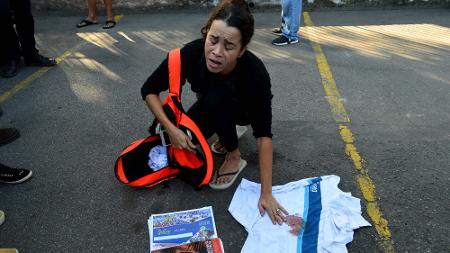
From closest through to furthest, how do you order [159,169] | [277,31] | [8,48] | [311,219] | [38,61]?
[311,219] → [159,169] → [8,48] → [38,61] → [277,31]

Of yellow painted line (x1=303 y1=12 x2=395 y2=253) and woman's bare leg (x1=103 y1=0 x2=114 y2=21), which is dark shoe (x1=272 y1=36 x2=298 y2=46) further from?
woman's bare leg (x1=103 y1=0 x2=114 y2=21)

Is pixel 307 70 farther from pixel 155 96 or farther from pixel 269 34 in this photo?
pixel 155 96

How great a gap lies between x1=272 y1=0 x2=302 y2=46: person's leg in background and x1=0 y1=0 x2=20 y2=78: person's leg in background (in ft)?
10.7

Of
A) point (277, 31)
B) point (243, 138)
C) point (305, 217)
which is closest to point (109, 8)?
point (277, 31)

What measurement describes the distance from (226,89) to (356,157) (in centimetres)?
123

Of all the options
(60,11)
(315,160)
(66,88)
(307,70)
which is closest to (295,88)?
(307,70)

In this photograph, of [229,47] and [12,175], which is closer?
[229,47]

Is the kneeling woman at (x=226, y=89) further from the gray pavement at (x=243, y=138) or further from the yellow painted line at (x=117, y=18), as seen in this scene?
the yellow painted line at (x=117, y=18)

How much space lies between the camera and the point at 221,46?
6.73 feet

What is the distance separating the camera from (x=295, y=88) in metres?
3.96

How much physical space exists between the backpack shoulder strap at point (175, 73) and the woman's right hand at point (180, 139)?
0.77 ft

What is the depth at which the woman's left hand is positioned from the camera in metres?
2.23

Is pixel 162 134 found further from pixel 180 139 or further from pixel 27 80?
pixel 27 80

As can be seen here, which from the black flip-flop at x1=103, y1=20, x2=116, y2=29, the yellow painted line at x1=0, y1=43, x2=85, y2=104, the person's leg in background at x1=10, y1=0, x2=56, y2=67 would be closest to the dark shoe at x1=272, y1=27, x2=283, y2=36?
the black flip-flop at x1=103, y1=20, x2=116, y2=29
